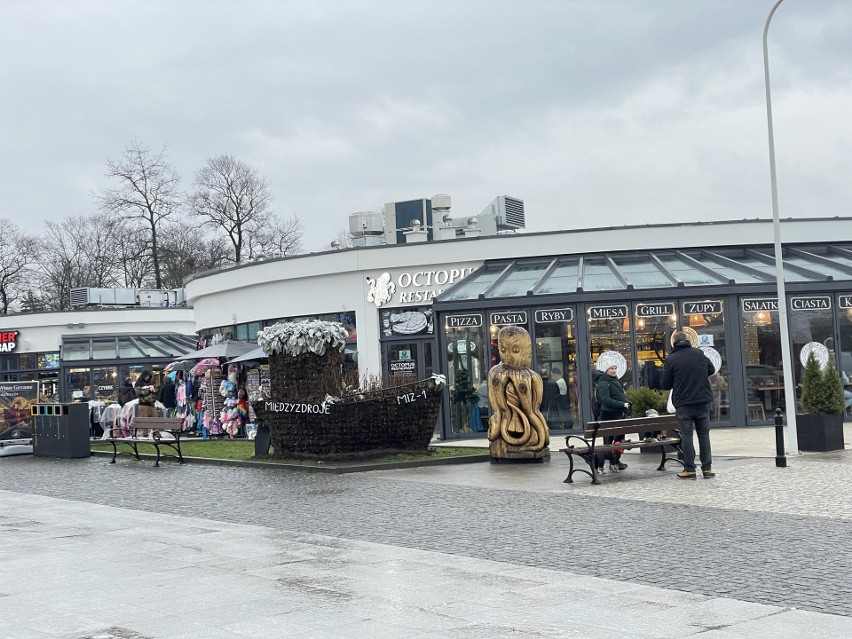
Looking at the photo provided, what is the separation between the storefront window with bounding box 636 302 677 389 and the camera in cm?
2419

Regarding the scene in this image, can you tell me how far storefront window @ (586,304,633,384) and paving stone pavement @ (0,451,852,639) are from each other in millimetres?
9048

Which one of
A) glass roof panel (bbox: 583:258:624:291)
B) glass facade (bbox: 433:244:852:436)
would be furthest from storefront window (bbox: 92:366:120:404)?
glass roof panel (bbox: 583:258:624:291)

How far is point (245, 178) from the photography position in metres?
56.5

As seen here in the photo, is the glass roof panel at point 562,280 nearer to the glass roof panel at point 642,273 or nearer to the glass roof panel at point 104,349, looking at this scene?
the glass roof panel at point 642,273

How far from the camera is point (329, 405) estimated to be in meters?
18.3

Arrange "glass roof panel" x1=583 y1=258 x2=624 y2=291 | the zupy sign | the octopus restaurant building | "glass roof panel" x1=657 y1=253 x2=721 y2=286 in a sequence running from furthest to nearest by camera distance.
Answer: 1. "glass roof panel" x1=583 y1=258 x2=624 y2=291
2. "glass roof panel" x1=657 y1=253 x2=721 y2=286
3. the zupy sign
4. the octopus restaurant building

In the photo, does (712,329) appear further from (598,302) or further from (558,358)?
(558,358)

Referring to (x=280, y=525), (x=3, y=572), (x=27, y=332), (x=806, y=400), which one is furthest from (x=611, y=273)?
(x=27, y=332)

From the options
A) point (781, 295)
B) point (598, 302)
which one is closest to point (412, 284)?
point (598, 302)

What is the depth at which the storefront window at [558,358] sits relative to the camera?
24.3 meters

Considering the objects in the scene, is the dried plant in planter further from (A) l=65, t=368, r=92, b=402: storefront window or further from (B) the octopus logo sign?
(A) l=65, t=368, r=92, b=402: storefront window

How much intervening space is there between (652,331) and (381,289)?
7.39 meters

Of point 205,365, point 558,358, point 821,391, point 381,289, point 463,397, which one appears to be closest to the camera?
point 821,391

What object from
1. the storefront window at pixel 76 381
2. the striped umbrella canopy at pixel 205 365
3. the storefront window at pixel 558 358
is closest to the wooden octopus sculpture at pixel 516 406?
the storefront window at pixel 558 358
